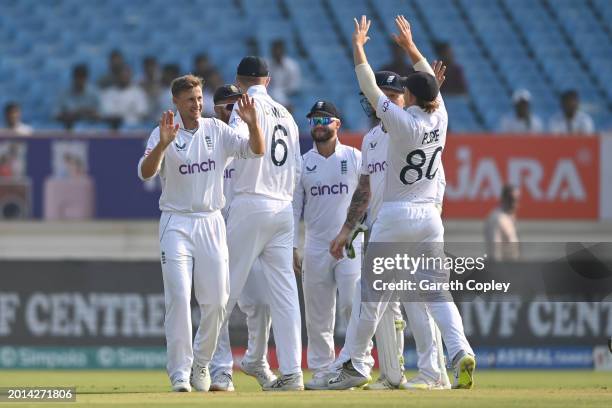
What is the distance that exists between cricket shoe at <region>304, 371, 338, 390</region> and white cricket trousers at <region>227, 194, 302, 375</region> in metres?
0.41

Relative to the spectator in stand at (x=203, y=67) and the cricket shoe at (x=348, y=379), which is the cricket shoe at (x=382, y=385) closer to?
the cricket shoe at (x=348, y=379)

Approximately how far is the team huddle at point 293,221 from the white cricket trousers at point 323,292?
1cm

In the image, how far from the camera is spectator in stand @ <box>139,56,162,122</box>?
18.4 m

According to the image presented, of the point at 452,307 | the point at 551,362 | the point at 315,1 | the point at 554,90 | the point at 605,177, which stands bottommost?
the point at 551,362

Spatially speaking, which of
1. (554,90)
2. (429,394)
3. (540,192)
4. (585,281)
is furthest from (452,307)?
(554,90)

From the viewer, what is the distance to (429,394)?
30.9ft

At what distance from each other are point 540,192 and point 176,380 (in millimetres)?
8401

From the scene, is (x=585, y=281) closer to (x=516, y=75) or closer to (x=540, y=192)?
(x=540, y=192)

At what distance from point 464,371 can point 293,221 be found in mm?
1861

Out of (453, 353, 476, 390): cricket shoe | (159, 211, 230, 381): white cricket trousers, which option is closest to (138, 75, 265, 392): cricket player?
(159, 211, 230, 381): white cricket trousers

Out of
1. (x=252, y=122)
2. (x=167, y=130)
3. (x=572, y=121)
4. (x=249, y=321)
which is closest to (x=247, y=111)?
(x=252, y=122)

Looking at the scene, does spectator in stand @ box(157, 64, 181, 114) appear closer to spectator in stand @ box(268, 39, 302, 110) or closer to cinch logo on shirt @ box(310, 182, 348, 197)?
spectator in stand @ box(268, 39, 302, 110)

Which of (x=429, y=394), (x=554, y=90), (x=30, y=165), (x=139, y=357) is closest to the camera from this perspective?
(x=429, y=394)

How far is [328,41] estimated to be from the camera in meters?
21.0
